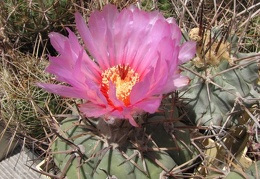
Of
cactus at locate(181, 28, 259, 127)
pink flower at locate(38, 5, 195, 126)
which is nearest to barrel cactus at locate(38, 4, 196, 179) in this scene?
pink flower at locate(38, 5, 195, 126)

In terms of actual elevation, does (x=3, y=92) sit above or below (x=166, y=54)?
below

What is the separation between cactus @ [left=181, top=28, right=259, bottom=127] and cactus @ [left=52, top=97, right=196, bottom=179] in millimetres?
151

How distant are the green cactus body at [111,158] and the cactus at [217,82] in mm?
194

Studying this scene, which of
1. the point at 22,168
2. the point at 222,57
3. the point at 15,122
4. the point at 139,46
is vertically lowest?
the point at 22,168

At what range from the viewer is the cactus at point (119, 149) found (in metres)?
0.73

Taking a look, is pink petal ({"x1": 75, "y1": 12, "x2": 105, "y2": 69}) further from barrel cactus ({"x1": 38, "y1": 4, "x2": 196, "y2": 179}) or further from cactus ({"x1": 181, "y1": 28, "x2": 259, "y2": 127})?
A: cactus ({"x1": 181, "y1": 28, "x2": 259, "y2": 127})

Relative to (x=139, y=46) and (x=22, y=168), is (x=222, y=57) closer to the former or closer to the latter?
(x=139, y=46)

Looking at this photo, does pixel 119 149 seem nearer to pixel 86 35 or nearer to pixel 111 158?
pixel 111 158

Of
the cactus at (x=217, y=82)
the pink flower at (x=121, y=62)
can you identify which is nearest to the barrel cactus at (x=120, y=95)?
the pink flower at (x=121, y=62)

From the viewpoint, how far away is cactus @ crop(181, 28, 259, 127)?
92 centimetres

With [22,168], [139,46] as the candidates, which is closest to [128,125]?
[139,46]

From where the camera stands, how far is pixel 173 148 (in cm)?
78

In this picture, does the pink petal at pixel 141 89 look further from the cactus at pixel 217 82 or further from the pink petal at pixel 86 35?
A: the cactus at pixel 217 82

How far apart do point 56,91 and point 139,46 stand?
7.5 inches
